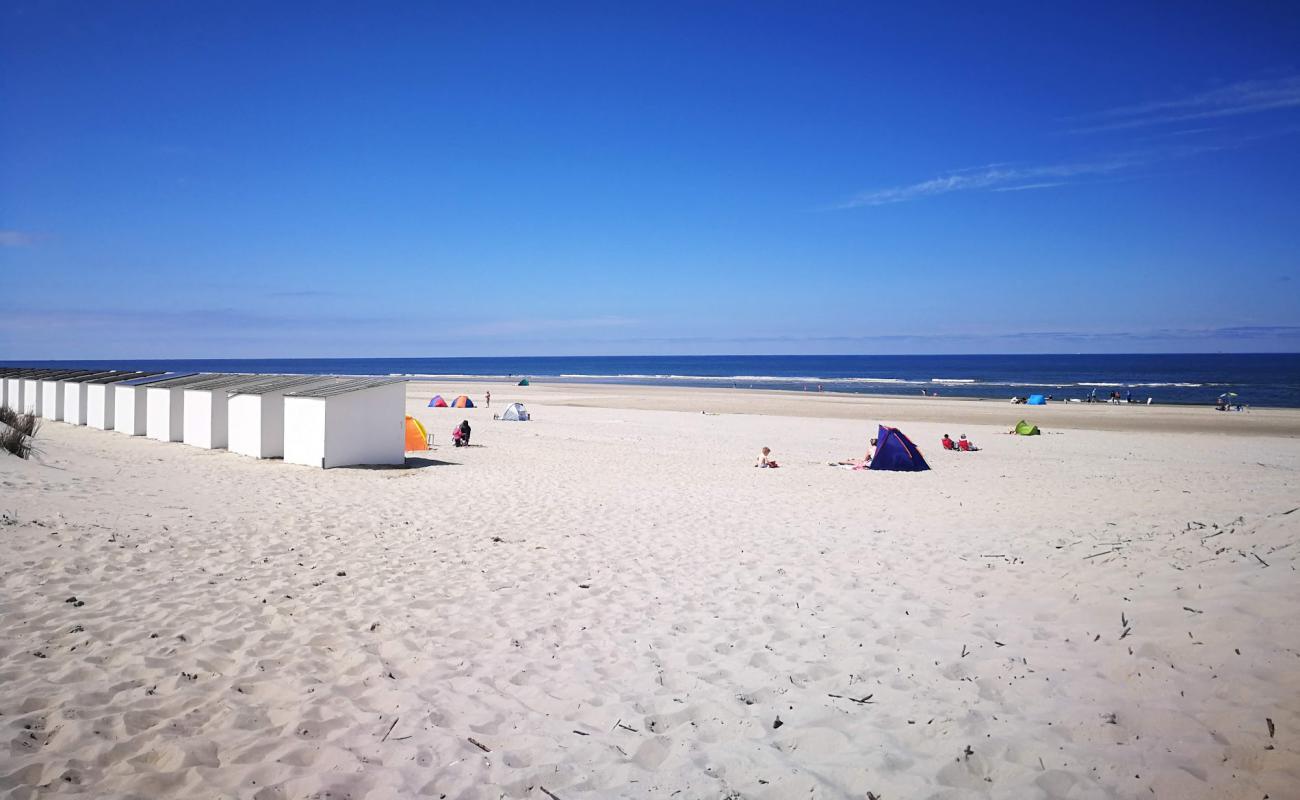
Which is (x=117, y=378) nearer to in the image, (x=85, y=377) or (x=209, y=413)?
(x=85, y=377)

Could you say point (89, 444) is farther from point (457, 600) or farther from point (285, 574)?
point (457, 600)

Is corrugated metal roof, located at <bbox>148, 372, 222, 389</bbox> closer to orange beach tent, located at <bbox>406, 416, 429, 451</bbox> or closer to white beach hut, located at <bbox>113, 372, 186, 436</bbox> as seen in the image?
white beach hut, located at <bbox>113, 372, 186, 436</bbox>

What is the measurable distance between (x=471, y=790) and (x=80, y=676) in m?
2.88

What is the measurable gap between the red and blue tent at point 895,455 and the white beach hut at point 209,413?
48.5ft

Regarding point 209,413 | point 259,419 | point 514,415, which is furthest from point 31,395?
point 514,415

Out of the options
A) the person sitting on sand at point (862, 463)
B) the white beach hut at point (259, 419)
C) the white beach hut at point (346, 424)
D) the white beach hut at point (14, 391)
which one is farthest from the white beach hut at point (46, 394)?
the person sitting on sand at point (862, 463)

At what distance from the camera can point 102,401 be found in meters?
21.6

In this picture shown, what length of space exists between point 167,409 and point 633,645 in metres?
17.9

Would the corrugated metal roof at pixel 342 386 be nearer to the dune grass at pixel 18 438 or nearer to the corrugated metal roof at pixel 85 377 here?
the dune grass at pixel 18 438

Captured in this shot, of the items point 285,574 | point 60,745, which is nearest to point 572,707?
point 60,745

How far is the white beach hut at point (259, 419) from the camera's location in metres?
15.9

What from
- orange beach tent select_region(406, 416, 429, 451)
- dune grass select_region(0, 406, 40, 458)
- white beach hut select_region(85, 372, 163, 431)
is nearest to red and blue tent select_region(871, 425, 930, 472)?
orange beach tent select_region(406, 416, 429, 451)

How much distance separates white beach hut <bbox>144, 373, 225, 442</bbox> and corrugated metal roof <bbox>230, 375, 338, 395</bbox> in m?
2.75

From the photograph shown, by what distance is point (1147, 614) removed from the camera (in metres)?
6.01
